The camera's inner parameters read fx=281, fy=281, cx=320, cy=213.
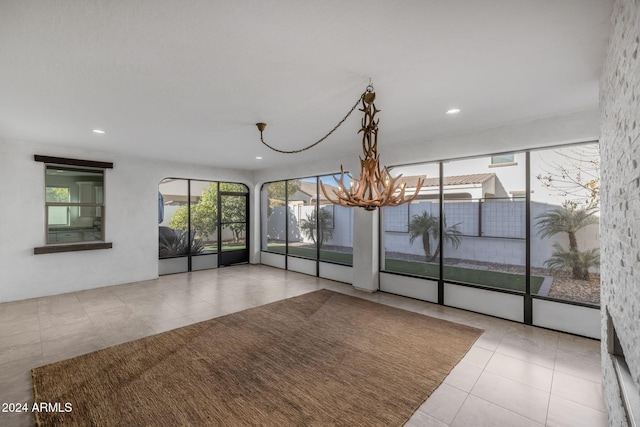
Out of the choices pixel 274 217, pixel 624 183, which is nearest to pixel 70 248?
pixel 274 217

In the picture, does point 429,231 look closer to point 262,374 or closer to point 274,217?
point 262,374

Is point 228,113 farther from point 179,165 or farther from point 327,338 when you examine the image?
point 179,165

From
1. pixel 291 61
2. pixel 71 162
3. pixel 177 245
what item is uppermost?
pixel 291 61

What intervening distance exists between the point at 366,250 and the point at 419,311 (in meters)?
1.59

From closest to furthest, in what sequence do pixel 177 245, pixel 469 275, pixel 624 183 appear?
pixel 624 183
pixel 469 275
pixel 177 245

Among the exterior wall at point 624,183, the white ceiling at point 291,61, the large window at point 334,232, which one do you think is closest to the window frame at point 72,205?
the white ceiling at point 291,61

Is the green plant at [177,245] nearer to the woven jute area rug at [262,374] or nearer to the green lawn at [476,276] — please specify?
the woven jute area rug at [262,374]

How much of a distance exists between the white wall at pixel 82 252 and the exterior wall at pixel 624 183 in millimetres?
7548

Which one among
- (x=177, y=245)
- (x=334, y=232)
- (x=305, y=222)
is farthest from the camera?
(x=305, y=222)

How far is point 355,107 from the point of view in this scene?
3.36 m

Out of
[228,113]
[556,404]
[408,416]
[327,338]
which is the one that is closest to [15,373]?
[327,338]

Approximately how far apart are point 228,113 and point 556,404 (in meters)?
4.50

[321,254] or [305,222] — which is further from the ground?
[305,222]

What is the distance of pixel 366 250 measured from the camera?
228 inches
